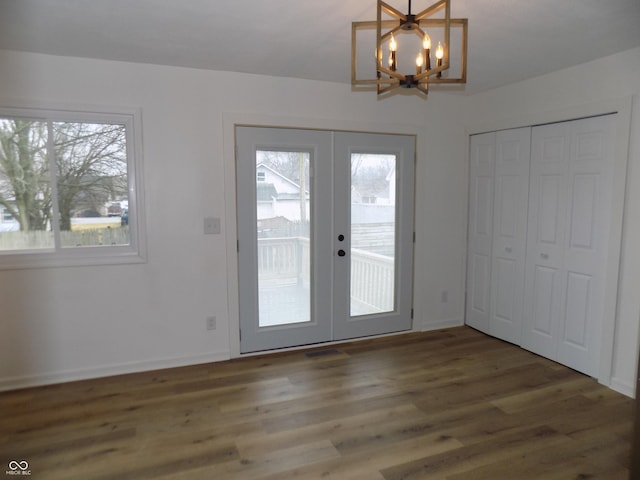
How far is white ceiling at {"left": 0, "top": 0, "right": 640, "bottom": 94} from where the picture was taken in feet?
7.15

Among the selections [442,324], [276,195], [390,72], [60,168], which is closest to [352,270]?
[276,195]

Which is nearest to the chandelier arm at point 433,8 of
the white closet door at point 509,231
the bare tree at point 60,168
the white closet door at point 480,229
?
the white closet door at point 509,231

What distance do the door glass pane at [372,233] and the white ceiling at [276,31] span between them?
1.05 m

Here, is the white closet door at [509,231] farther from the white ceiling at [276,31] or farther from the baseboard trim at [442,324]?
the white ceiling at [276,31]

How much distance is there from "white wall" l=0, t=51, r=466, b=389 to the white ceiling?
0.18 m

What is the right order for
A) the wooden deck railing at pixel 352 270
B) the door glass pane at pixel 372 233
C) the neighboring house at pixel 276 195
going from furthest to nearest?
1. the door glass pane at pixel 372 233
2. the wooden deck railing at pixel 352 270
3. the neighboring house at pixel 276 195

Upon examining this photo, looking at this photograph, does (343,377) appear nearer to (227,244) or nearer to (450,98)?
(227,244)

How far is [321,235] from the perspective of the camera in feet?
12.2

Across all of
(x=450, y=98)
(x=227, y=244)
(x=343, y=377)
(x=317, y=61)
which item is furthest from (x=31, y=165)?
(x=450, y=98)

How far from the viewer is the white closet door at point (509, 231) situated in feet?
12.0

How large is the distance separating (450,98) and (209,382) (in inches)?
140

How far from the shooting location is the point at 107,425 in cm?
253

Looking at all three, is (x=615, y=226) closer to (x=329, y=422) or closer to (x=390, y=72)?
(x=390, y=72)

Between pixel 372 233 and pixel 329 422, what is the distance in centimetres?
192
